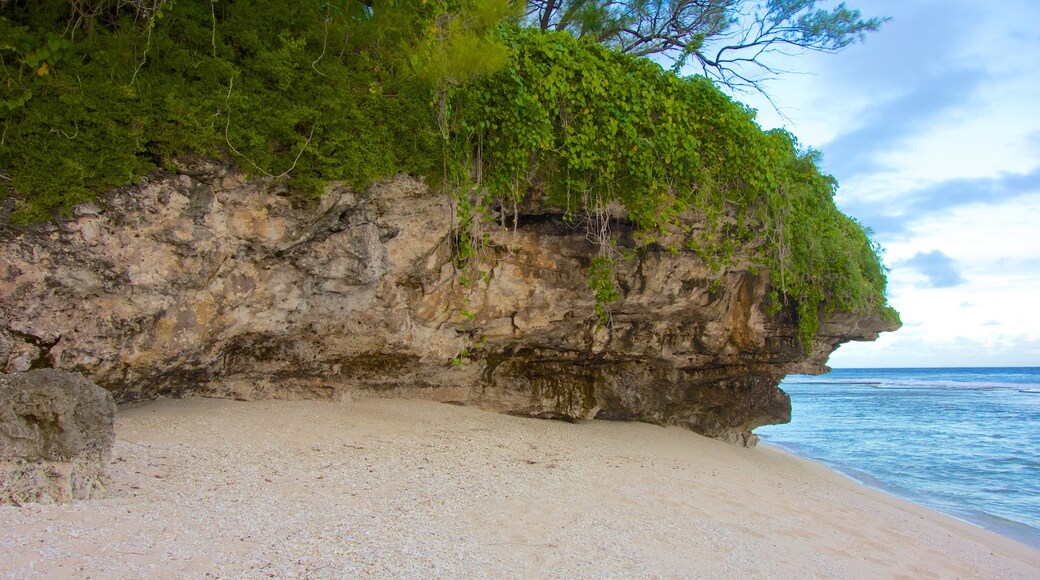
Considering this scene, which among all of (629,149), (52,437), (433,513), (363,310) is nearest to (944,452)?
(629,149)

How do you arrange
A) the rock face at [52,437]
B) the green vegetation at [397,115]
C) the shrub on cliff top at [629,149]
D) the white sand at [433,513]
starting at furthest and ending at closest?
1. the shrub on cliff top at [629,149]
2. the green vegetation at [397,115]
3. the rock face at [52,437]
4. the white sand at [433,513]

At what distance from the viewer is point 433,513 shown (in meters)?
4.10

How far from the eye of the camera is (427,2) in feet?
18.7

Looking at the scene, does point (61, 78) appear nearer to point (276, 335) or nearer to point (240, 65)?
point (240, 65)

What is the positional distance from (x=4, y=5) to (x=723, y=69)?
29.7 feet

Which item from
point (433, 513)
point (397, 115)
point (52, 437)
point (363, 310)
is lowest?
point (433, 513)

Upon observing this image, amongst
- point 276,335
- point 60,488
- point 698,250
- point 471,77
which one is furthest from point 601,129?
point 60,488

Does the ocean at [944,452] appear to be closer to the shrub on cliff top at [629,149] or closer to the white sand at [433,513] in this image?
the white sand at [433,513]

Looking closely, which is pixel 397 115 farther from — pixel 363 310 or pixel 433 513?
pixel 433 513

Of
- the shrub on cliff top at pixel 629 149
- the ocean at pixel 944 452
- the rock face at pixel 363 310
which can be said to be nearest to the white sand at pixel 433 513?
the rock face at pixel 363 310

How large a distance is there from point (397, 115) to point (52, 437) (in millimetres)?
3752

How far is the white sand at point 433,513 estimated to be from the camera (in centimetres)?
314

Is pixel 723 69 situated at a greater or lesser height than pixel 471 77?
greater

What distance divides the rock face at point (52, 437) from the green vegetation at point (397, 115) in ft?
4.73
